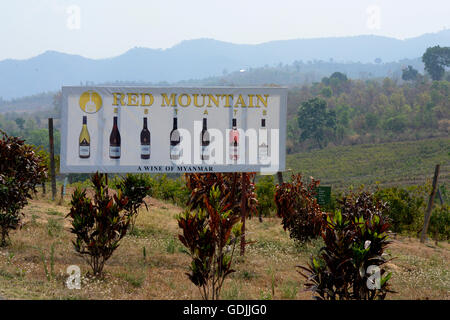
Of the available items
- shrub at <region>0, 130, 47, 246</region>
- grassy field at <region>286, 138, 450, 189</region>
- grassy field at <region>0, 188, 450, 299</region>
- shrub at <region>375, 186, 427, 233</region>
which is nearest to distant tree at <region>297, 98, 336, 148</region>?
grassy field at <region>286, 138, 450, 189</region>

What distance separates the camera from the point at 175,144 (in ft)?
33.9

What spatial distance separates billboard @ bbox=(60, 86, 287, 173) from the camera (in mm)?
9945

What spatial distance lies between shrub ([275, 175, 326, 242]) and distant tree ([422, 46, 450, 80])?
155 metres

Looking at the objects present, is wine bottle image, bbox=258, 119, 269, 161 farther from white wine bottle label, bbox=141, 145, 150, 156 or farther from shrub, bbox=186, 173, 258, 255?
white wine bottle label, bbox=141, 145, 150, 156

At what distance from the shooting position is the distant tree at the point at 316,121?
9900 cm

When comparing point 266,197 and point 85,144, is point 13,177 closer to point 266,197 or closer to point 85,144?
point 85,144

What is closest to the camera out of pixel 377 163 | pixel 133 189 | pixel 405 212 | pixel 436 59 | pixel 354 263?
pixel 354 263

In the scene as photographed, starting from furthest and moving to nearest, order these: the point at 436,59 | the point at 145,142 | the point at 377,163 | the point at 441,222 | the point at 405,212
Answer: the point at 436,59, the point at 377,163, the point at 441,222, the point at 405,212, the point at 145,142

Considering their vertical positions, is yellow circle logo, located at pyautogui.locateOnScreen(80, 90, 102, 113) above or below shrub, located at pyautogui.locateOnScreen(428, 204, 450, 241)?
above

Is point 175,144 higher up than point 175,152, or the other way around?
point 175,144

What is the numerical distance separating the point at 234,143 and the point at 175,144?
134 centimetres

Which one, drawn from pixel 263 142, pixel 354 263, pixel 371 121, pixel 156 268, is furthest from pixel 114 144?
pixel 371 121

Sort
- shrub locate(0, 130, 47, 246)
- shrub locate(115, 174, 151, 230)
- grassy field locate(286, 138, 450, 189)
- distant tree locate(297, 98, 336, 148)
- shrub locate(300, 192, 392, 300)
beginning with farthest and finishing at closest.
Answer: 1. distant tree locate(297, 98, 336, 148)
2. grassy field locate(286, 138, 450, 189)
3. shrub locate(115, 174, 151, 230)
4. shrub locate(0, 130, 47, 246)
5. shrub locate(300, 192, 392, 300)

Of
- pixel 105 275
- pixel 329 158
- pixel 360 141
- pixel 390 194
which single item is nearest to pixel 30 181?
pixel 105 275
